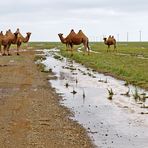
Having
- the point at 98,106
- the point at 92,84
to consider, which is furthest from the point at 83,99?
the point at 92,84

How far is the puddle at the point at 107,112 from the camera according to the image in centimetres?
1093

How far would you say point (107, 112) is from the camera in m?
14.5

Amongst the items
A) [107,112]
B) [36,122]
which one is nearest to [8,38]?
[107,112]

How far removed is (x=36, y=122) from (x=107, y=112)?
2.71 m

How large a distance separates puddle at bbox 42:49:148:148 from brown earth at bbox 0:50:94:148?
1.28 ft

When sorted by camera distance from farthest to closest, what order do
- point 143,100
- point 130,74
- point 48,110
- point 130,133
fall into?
point 130,74 < point 143,100 < point 48,110 < point 130,133

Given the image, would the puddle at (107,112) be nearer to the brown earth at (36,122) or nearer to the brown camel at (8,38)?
the brown earth at (36,122)

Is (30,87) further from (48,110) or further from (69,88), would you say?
(48,110)

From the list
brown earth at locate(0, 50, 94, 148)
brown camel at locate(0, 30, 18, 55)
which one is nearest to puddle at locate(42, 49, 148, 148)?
brown earth at locate(0, 50, 94, 148)

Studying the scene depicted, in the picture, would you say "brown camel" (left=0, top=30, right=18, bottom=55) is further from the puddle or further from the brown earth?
the brown earth

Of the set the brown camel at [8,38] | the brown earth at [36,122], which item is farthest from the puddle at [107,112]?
the brown camel at [8,38]

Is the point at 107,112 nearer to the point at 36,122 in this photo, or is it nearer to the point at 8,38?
the point at 36,122

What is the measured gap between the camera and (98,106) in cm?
1570

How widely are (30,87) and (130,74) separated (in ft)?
25.4
